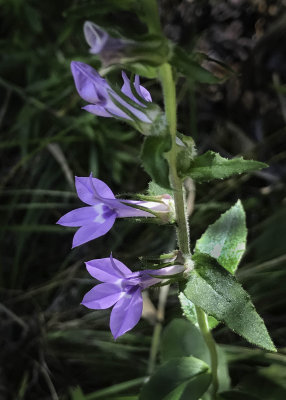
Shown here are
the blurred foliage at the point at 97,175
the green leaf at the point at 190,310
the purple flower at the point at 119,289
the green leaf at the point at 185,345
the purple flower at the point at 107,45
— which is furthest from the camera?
the blurred foliage at the point at 97,175

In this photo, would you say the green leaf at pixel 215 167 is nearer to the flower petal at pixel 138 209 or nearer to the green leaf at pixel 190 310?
the flower petal at pixel 138 209

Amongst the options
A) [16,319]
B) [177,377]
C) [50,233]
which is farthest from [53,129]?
[177,377]

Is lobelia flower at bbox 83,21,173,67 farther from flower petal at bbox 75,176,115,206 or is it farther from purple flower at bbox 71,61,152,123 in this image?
flower petal at bbox 75,176,115,206

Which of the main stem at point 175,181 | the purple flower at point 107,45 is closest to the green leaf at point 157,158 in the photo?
the main stem at point 175,181

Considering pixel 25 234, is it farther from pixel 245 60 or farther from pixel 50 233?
pixel 245 60

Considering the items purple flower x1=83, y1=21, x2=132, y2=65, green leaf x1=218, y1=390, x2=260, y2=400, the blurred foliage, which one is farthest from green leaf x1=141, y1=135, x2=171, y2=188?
the blurred foliage

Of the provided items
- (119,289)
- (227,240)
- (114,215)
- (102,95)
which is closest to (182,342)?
(227,240)
